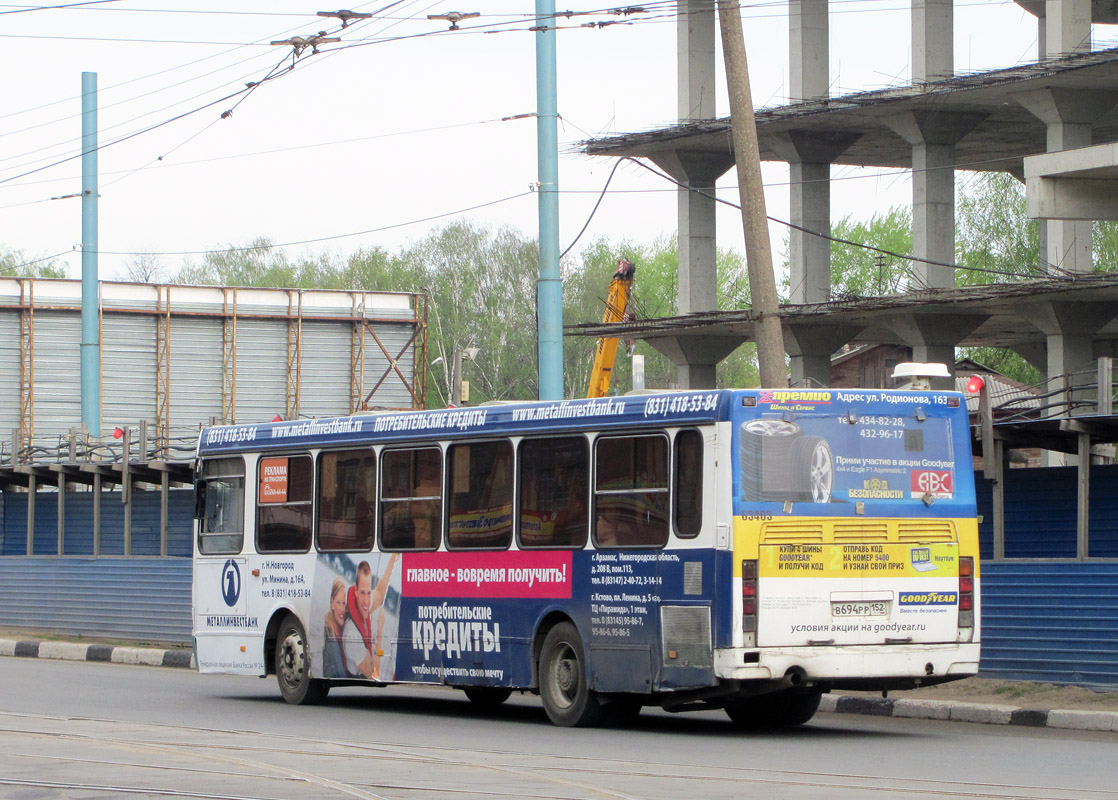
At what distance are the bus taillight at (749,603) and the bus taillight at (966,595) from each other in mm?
1934

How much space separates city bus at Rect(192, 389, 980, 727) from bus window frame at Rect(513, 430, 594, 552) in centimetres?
2

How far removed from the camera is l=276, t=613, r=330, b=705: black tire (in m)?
16.8

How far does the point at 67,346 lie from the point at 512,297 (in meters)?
38.1

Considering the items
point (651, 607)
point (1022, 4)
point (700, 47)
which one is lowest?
point (651, 607)

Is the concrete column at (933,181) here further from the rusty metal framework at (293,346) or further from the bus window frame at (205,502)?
the rusty metal framework at (293,346)

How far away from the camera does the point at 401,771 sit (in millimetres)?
10562

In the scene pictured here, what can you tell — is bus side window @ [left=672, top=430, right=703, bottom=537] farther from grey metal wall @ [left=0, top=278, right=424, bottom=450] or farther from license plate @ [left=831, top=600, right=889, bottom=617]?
grey metal wall @ [left=0, top=278, right=424, bottom=450]

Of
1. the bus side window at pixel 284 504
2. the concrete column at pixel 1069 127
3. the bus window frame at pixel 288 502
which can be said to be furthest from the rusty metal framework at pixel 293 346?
the bus side window at pixel 284 504

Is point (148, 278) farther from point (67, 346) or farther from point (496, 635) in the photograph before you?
point (496, 635)

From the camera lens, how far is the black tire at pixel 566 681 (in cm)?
1369

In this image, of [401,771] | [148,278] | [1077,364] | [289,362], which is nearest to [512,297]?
[148,278]

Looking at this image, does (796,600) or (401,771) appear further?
(796,600)

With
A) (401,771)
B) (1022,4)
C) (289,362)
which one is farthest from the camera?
(289,362)

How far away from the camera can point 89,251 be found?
32.1 meters
